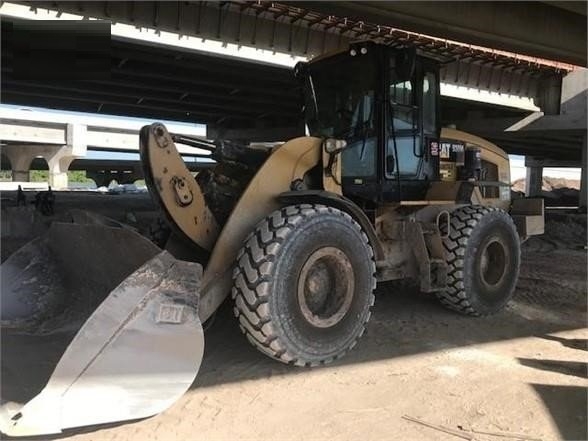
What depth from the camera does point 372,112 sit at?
580 centimetres

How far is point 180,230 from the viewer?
454 centimetres

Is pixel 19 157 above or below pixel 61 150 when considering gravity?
below

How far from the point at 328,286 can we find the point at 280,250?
0.76 m

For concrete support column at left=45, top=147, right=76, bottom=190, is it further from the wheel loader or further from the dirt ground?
the dirt ground

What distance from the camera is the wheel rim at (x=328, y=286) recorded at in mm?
4672

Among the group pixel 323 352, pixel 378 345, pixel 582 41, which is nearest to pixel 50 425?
pixel 323 352

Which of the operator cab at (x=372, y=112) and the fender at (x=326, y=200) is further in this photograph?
the operator cab at (x=372, y=112)

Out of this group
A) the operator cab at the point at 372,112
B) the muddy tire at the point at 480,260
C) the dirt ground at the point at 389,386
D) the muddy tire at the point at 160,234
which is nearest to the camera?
the dirt ground at the point at 389,386

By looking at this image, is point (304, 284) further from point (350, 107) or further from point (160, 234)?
point (350, 107)

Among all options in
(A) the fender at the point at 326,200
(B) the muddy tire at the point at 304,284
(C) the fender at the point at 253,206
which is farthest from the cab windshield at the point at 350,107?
(B) the muddy tire at the point at 304,284

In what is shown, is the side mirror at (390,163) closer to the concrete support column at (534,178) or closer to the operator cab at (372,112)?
the operator cab at (372,112)

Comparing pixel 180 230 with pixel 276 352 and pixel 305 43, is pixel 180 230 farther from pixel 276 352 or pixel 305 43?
pixel 305 43

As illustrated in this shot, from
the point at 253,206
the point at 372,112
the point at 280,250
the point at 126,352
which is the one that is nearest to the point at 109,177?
the point at 372,112

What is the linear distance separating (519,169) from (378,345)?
6851cm
